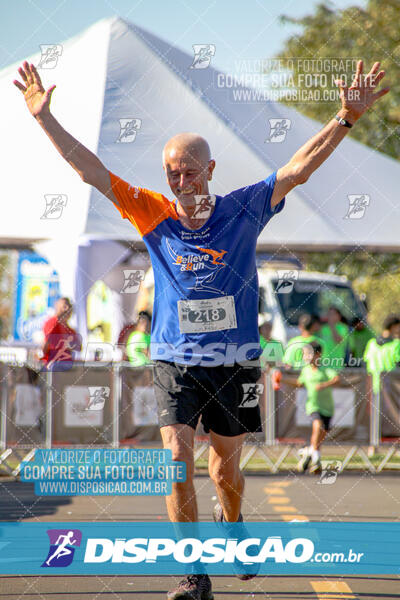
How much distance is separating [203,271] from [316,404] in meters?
6.69

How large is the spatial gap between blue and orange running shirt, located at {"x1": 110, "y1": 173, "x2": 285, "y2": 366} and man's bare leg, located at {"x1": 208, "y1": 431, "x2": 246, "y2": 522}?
1.35 ft

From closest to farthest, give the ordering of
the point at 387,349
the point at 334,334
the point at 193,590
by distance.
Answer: the point at 193,590
the point at 387,349
the point at 334,334

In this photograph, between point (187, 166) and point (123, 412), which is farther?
point (123, 412)

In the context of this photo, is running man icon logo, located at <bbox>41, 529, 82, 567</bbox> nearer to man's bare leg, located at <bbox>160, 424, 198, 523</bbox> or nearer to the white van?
man's bare leg, located at <bbox>160, 424, 198, 523</bbox>

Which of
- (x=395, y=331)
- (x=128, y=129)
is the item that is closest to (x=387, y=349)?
(x=395, y=331)

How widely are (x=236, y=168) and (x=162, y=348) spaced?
29.4 ft

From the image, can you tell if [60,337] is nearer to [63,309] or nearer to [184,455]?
[63,309]

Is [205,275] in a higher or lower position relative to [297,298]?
higher

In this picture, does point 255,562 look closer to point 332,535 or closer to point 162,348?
point 162,348

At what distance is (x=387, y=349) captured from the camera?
12258 mm

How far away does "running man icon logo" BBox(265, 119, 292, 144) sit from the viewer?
13.9 meters

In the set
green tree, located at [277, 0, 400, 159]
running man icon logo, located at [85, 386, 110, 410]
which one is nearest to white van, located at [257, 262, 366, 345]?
running man icon logo, located at [85, 386, 110, 410]

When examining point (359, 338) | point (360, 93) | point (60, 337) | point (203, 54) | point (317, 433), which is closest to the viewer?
point (360, 93)

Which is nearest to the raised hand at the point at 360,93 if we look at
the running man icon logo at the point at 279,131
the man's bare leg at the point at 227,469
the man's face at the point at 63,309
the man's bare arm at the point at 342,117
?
the man's bare arm at the point at 342,117
